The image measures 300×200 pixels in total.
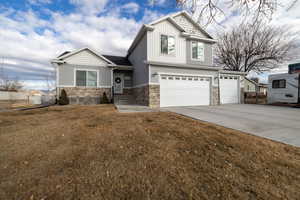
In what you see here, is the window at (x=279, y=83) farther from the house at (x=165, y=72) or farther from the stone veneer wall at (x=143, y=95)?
the stone veneer wall at (x=143, y=95)

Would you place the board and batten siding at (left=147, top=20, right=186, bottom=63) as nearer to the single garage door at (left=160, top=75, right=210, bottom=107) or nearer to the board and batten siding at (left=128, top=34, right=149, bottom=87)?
the board and batten siding at (left=128, top=34, right=149, bottom=87)

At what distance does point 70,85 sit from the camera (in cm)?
1014

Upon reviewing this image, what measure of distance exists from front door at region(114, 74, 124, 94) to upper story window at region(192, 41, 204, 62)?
22.8ft

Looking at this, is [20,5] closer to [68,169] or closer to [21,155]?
[21,155]

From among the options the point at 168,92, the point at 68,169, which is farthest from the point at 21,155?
the point at 168,92

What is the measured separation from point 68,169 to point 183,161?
1.92m

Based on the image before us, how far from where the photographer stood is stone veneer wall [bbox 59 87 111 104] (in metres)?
10.2

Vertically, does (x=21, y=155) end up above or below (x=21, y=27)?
below

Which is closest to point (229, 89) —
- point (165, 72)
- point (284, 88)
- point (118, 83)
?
point (284, 88)

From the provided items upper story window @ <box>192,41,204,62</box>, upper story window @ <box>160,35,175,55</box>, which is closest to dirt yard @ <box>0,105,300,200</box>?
upper story window @ <box>160,35,175,55</box>

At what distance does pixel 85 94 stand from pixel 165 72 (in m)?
6.81

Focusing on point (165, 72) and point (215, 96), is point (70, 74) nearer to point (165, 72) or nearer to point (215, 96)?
point (165, 72)

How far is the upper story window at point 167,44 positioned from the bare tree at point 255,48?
10838mm

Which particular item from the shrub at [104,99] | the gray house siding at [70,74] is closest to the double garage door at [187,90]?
the shrub at [104,99]
